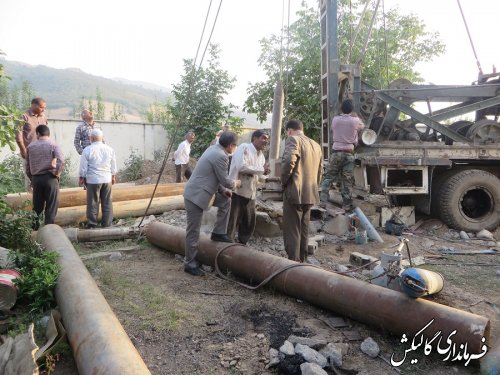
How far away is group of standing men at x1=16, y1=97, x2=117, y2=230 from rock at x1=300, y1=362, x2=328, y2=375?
14.1 ft

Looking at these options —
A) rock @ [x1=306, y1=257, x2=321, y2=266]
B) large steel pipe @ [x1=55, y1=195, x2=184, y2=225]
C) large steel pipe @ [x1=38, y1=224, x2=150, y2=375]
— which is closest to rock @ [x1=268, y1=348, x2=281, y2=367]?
large steel pipe @ [x1=38, y1=224, x2=150, y2=375]

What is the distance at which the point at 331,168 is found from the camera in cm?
661

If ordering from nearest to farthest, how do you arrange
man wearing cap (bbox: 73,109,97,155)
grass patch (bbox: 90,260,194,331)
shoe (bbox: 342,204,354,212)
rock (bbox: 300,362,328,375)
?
rock (bbox: 300,362,328,375)
grass patch (bbox: 90,260,194,331)
shoe (bbox: 342,204,354,212)
man wearing cap (bbox: 73,109,97,155)

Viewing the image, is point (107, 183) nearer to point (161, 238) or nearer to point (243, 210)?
point (161, 238)

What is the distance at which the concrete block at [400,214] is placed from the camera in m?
6.68

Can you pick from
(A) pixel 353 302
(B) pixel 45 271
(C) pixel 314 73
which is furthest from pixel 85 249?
(C) pixel 314 73

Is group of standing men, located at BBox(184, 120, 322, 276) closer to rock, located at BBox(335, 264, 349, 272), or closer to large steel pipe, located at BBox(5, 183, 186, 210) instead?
rock, located at BBox(335, 264, 349, 272)

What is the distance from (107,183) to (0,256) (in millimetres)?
2426

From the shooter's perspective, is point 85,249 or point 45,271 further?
point 85,249

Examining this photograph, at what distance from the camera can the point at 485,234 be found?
652cm

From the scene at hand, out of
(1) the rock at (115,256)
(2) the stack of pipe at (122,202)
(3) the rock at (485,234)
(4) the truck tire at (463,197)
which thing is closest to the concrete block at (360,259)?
(4) the truck tire at (463,197)

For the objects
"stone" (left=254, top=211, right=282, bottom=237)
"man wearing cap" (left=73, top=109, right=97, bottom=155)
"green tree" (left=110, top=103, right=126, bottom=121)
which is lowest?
"stone" (left=254, top=211, right=282, bottom=237)

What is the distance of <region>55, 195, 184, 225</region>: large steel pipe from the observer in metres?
6.28

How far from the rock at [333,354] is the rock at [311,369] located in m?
0.21
